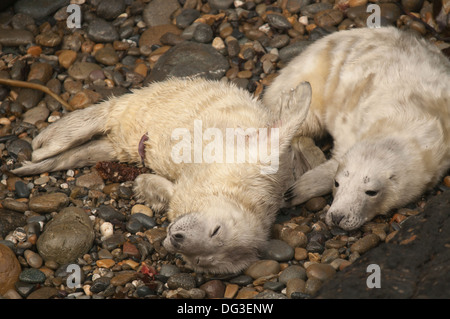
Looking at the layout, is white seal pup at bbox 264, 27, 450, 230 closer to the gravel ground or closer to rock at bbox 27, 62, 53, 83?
the gravel ground

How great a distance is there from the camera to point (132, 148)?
526 cm

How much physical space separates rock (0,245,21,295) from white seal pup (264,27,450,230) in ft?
6.55

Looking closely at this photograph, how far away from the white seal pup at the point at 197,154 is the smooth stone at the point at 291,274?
0.23m

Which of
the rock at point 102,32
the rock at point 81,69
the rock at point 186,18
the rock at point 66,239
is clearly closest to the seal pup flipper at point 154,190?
the rock at point 66,239

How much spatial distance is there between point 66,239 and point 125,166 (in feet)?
3.42

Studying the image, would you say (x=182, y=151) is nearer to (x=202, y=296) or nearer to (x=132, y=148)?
(x=132, y=148)

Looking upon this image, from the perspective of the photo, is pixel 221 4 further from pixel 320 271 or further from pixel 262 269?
pixel 320 271

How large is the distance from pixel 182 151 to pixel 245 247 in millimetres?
1065

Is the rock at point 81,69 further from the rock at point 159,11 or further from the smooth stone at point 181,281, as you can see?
the smooth stone at point 181,281

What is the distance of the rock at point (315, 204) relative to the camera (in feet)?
15.7

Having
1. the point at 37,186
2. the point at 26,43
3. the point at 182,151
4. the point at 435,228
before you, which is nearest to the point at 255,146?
the point at 182,151

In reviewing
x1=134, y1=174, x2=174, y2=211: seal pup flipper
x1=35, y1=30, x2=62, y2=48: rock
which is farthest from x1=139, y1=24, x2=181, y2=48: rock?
x1=134, y1=174, x2=174, y2=211: seal pup flipper

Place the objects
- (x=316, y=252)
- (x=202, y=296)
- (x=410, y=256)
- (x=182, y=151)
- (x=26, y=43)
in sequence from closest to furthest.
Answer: (x=410, y=256)
(x=202, y=296)
(x=316, y=252)
(x=182, y=151)
(x=26, y=43)

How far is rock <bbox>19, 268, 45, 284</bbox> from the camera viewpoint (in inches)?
165
